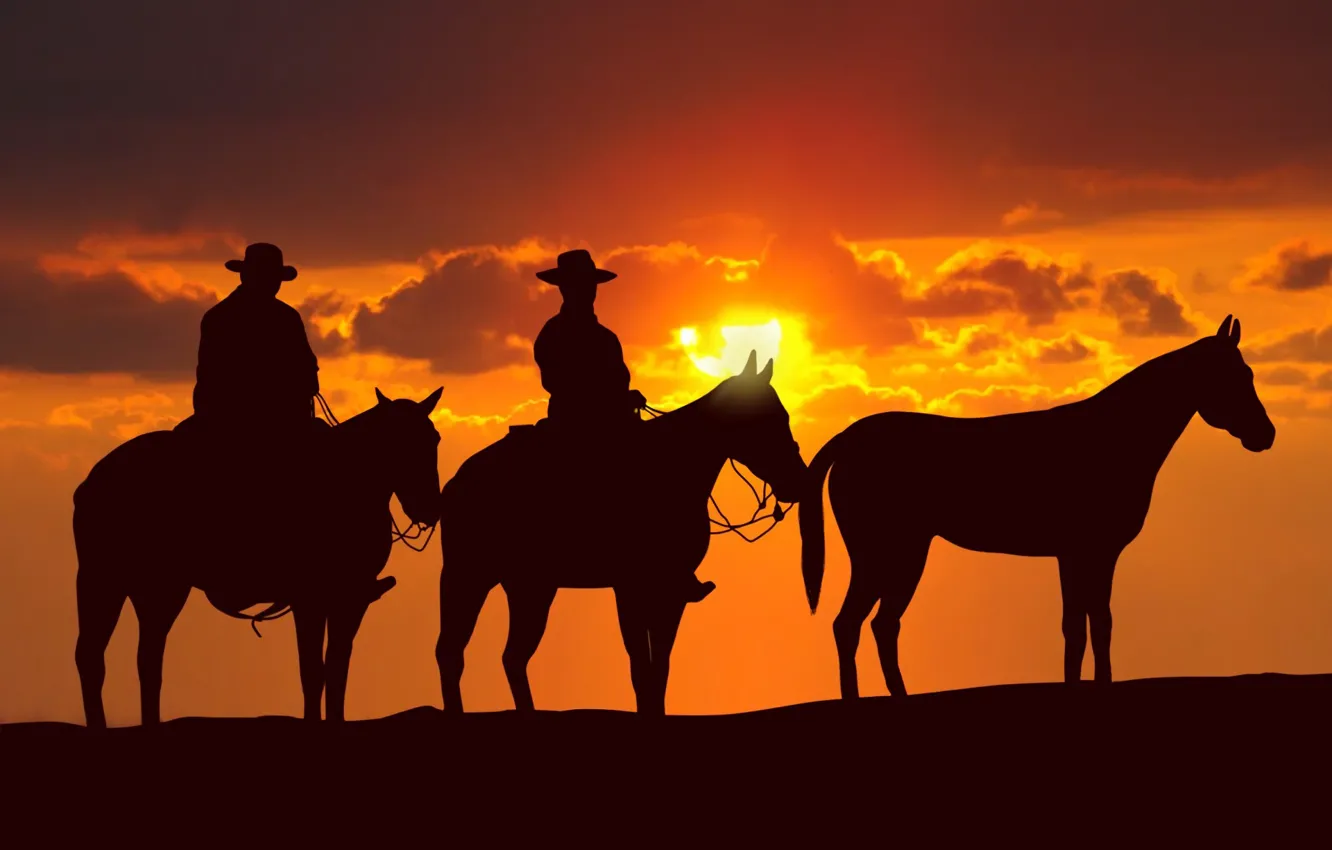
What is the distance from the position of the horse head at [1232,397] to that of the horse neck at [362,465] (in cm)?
778

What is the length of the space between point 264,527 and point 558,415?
2652 mm

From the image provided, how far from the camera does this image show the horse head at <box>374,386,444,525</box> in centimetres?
1588

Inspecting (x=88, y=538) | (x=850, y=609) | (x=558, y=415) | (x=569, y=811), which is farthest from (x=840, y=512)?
(x=88, y=538)

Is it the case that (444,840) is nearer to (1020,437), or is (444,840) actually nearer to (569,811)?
(569,811)

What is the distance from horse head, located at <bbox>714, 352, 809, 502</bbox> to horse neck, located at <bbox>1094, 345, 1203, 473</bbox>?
358 centimetres

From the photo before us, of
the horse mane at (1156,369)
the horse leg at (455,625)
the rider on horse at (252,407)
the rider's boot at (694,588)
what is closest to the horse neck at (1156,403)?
the horse mane at (1156,369)

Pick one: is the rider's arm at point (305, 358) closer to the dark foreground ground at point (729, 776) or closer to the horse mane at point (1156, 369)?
the dark foreground ground at point (729, 776)

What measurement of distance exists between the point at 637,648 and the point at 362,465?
2.67m

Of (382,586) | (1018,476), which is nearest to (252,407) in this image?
(382,586)

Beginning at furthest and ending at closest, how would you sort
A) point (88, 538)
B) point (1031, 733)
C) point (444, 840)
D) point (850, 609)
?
1. point (850, 609)
2. point (88, 538)
3. point (1031, 733)
4. point (444, 840)

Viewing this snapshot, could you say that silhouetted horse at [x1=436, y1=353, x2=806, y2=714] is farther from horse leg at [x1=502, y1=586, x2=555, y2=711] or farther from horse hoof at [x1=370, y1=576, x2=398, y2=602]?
horse hoof at [x1=370, y1=576, x2=398, y2=602]

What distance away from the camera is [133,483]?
1619 centimetres

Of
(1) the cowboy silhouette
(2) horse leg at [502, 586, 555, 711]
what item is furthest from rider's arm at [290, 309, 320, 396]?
(2) horse leg at [502, 586, 555, 711]

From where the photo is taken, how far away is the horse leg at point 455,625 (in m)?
17.1
